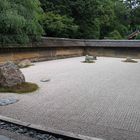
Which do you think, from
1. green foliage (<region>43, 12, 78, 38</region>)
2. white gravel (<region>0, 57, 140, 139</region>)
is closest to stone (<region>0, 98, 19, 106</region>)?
white gravel (<region>0, 57, 140, 139</region>)

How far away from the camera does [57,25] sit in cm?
1688

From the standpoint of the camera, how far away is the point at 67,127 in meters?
3.39

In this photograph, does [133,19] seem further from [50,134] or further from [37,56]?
[50,134]

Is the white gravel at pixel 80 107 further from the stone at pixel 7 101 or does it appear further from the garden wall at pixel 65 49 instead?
the garden wall at pixel 65 49

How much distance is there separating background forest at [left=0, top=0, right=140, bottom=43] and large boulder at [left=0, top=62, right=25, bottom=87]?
10.4ft

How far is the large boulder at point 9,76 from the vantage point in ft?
18.2

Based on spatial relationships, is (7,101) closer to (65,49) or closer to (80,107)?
(80,107)

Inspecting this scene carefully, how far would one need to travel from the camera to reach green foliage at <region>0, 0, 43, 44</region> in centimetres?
843

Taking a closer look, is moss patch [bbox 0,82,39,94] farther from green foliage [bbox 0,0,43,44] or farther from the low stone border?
green foliage [bbox 0,0,43,44]

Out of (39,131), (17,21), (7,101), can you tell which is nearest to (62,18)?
(17,21)

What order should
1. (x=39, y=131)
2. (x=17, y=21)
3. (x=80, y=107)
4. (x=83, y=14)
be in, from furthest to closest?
(x=83, y=14), (x=17, y=21), (x=80, y=107), (x=39, y=131)

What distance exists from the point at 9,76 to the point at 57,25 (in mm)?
11773

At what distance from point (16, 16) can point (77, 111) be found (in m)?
5.58

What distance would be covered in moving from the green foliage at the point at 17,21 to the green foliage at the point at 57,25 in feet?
21.0
